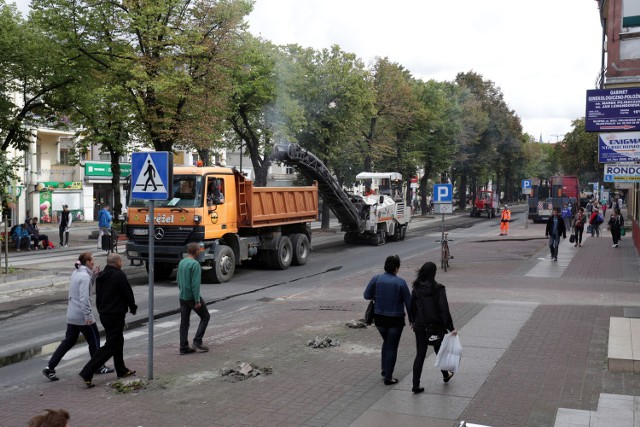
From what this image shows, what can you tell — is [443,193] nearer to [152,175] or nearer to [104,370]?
[152,175]

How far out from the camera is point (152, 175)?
8.15 m

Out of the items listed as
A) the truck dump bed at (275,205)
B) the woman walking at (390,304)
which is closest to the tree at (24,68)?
the truck dump bed at (275,205)

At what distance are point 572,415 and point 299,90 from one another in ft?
96.0

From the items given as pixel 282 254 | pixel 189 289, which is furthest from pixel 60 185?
pixel 189 289

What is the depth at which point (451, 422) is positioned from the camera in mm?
6488

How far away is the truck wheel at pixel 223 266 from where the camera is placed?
55.8ft

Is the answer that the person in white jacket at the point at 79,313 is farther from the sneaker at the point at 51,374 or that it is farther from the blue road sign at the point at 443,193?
the blue road sign at the point at 443,193

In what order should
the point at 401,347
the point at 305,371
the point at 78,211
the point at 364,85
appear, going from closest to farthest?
the point at 305,371 < the point at 401,347 < the point at 364,85 < the point at 78,211

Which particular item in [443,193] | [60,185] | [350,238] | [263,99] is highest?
[263,99]

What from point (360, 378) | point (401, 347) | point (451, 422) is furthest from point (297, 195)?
point (451, 422)

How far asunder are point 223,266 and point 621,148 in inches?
429

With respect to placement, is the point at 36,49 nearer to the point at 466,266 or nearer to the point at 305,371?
the point at 466,266

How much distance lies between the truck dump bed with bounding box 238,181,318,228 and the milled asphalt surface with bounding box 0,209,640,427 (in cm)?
461

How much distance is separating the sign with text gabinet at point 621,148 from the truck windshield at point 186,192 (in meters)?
10.7
